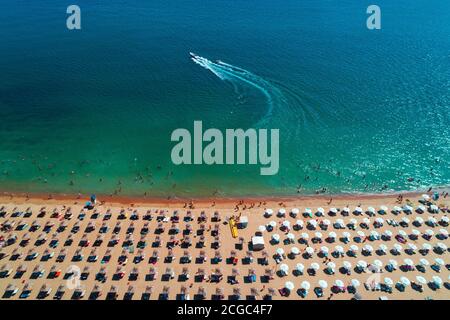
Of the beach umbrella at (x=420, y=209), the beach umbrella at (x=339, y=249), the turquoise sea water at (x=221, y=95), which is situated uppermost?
the turquoise sea water at (x=221, y=95)

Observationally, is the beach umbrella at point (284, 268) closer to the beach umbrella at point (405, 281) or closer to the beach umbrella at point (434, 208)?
the beach umbrella at point (405, 281)

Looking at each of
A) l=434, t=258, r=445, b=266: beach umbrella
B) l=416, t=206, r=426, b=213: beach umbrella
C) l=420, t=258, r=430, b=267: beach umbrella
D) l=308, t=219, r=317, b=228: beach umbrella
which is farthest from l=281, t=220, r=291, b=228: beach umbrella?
l=416, t=206, r=426, b=213: beach umbrella

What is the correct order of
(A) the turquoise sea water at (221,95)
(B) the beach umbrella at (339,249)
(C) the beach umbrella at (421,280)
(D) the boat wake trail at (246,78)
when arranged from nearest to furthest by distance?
(C) the beach umbrella at (421,280), (B) the beach umbrella at (339,249), (A) the turquoise sea water at (221,95), (D) the boat wake trail at (246,78)

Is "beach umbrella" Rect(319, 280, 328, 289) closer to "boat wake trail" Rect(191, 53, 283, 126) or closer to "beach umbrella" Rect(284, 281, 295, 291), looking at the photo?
"beach umbrella" Rect(284, 281, 295, 291)

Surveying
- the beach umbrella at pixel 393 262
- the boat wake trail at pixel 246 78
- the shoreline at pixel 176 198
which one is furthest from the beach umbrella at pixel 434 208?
the boat wake trail at pixel 246 78

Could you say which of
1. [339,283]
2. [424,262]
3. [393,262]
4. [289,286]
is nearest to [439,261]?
[424,262]

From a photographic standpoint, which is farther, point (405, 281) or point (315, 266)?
point (315, 266)

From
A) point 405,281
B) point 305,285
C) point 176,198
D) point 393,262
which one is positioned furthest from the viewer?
point 176,198

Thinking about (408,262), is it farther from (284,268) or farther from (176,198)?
(176,198)
